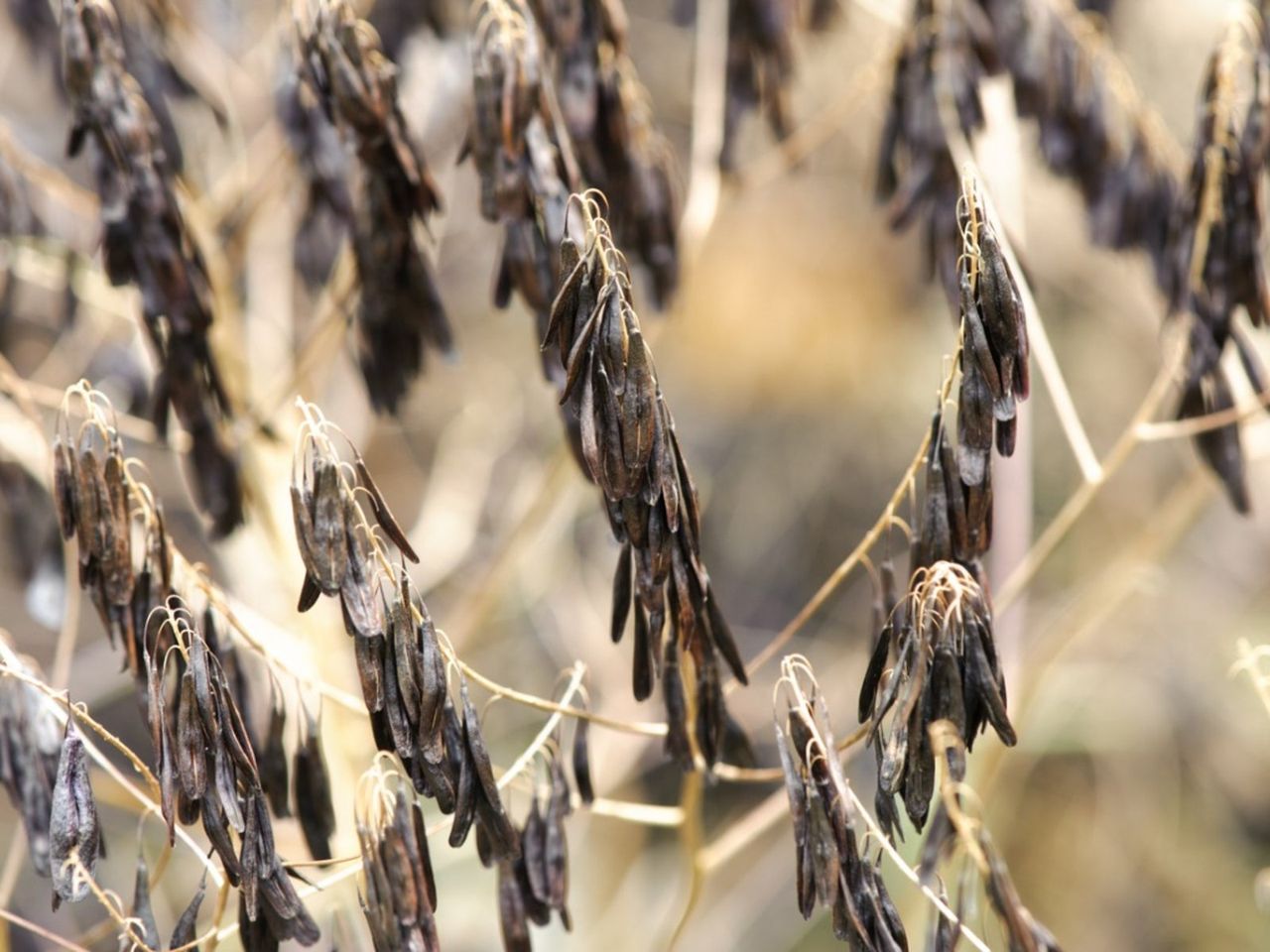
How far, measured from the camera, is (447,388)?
11.6 feet

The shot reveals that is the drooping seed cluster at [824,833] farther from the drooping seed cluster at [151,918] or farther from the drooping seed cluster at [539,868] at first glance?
the drooping seed cluster at [151,918]

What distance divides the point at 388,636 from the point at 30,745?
0.44m

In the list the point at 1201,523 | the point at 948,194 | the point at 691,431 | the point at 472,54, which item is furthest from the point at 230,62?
the point at 1201,523

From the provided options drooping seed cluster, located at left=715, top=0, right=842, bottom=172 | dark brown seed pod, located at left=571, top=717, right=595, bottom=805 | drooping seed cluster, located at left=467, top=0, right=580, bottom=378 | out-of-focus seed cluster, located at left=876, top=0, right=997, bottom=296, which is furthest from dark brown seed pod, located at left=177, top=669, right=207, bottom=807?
drooping seed cluster, located at left=715, top=0, right=842, bottom=172

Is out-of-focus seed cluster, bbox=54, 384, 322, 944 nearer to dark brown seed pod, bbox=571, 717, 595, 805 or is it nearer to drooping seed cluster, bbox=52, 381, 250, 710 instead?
drooping seed cluster, bbox=52, 381, 250, 710

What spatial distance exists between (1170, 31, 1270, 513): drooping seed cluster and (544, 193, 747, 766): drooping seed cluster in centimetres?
66

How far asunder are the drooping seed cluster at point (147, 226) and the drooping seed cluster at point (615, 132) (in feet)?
1.29

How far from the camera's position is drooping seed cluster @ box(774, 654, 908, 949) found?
909 mm

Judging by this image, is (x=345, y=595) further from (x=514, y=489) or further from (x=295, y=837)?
(x=514, y=489)

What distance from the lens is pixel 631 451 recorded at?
0.88 meters

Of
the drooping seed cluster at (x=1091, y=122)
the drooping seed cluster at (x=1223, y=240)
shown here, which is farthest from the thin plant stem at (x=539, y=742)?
the drooping seed cluster at (x=1091, y=122)

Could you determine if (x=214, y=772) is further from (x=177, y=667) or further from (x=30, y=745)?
(x=30, y=745)

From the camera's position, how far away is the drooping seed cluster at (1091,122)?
4.81ft

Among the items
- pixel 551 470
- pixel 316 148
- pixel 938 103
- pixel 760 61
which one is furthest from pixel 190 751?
pixel 760 61
